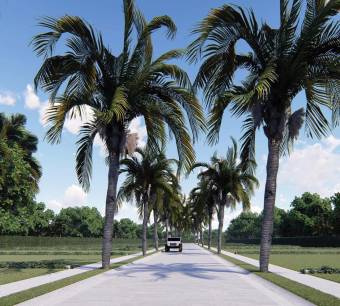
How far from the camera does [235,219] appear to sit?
19250 cm

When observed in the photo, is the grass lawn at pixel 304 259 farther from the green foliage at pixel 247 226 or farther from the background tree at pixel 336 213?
the green foliage at pixel 247 226

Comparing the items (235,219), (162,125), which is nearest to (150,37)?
(162,125)

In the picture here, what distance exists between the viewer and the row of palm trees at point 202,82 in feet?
60.3

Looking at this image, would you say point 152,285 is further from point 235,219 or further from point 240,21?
point 235,219

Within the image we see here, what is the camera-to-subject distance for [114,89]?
20.9 m

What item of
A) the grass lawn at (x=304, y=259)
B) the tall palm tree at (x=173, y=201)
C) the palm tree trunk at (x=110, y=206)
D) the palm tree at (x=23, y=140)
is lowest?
the grass lawn at (x=304, y=259)

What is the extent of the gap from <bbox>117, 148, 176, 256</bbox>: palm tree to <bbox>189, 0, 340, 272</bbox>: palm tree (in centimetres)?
1827

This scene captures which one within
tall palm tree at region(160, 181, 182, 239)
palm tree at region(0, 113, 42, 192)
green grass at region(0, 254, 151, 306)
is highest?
palm tree at region(0, 113, 42, 192)

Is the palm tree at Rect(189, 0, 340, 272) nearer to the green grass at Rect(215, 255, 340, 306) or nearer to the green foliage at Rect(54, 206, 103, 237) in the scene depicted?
the green grass at Rect(215, 255, 340, 306)

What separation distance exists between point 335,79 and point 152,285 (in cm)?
988

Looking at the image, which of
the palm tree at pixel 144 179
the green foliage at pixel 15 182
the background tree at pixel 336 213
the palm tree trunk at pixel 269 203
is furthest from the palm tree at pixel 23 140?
the background tree at pixel 336 213

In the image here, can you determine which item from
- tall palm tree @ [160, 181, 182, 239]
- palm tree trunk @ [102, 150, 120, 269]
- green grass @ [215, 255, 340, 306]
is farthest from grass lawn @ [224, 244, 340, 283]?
palm tree trunk @ [102, 150, 120, 269]

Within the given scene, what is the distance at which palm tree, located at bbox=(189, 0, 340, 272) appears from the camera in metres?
18.2

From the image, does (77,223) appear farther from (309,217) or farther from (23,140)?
(23,140)
